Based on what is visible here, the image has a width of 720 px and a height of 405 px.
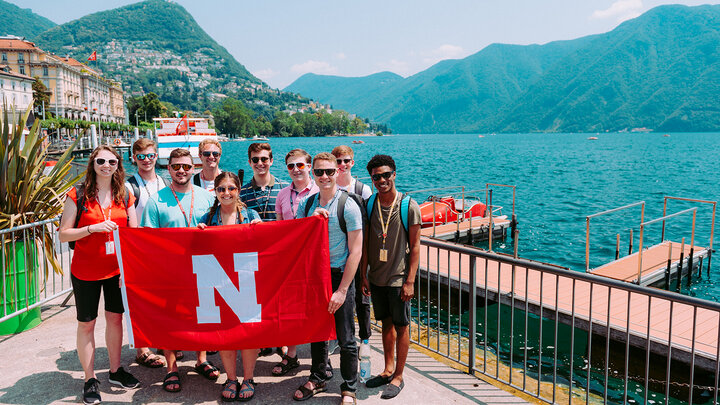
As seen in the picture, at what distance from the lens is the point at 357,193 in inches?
226

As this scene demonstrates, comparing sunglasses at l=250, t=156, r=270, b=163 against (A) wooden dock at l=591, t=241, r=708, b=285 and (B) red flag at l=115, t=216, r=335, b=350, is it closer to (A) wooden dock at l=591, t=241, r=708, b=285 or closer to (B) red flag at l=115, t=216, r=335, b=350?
(B) red flag at l=115, t=216, r=335, b=350

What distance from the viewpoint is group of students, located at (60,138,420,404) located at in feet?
13.5

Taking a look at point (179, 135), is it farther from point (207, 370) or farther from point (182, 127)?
point (207, 370)

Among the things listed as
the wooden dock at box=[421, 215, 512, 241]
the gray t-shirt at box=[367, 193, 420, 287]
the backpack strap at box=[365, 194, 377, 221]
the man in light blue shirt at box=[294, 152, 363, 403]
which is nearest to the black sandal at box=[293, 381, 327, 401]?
the man in light blue shirt at box=[294, 152, 363, 403]

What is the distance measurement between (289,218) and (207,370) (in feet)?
5.43

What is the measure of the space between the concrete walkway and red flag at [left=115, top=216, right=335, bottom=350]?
1.56 ft

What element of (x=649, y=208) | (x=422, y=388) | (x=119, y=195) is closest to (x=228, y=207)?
(x=119, y=195)

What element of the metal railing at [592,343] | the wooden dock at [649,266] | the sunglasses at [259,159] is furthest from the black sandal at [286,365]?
the wooden dock at [649,266]

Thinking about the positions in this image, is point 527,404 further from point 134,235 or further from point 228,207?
point 134,235

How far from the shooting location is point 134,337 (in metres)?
4.37

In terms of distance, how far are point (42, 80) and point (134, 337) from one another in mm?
134655

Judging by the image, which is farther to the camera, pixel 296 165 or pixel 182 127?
pixel 182 127

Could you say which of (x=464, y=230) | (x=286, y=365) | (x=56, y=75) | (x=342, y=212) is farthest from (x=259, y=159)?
(x=56, y=75)

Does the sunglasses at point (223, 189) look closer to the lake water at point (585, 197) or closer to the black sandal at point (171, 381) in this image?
the black sandal at point (171, 381)
